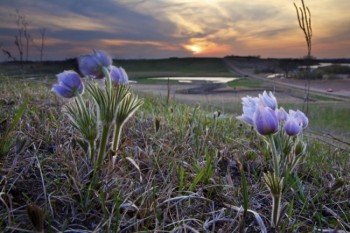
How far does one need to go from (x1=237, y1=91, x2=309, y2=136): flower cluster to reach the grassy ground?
18 centimetres

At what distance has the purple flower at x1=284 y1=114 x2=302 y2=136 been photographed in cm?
156

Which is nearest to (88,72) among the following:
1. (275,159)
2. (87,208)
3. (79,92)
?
(79,92)

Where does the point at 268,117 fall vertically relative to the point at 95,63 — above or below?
below

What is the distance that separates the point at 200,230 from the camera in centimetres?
134

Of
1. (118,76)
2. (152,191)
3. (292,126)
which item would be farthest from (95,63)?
(292,126)

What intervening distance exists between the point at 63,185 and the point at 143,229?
1.26ft

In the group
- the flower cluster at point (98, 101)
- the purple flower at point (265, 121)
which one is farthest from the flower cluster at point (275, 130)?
the flower cluster at point (98, 101)

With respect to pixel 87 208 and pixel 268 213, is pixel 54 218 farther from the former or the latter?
pixel 268 213

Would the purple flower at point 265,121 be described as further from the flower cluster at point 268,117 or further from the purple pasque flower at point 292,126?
the purple pasque flower at point 292,126

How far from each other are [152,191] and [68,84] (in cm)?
55

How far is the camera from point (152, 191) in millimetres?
1489

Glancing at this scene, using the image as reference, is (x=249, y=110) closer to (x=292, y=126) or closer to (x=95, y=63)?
(x=292, y=126)

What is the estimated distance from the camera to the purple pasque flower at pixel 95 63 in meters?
1.54

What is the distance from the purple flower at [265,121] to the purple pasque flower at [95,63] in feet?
2.02
